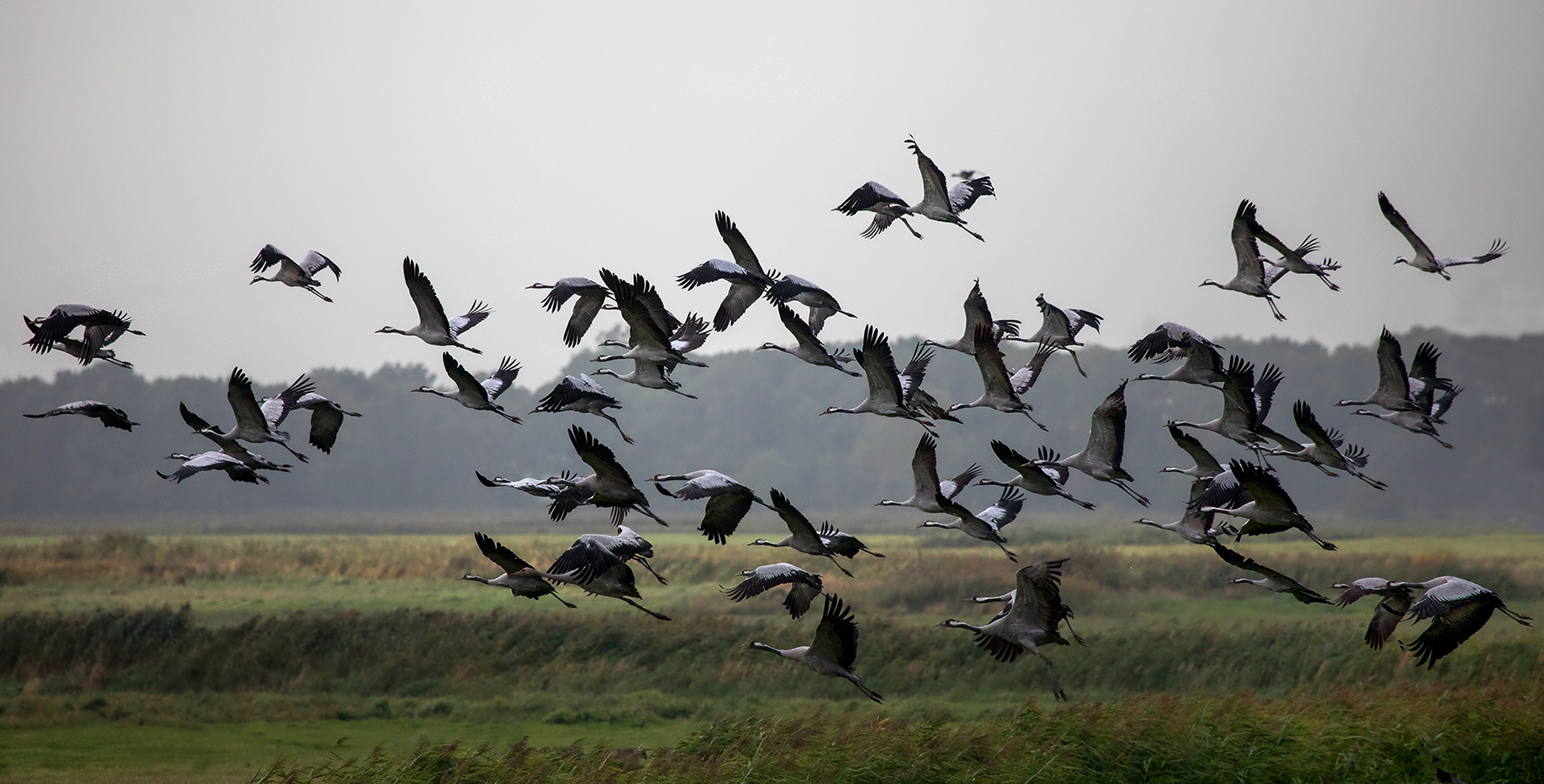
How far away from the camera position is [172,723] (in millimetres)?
34531

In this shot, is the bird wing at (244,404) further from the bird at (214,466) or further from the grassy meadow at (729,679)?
the grassy meadow at (729,679)

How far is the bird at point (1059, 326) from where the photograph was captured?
15.9 metres

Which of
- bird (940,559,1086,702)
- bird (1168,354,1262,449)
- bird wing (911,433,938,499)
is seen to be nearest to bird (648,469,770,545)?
bird wing (911,433,938,499)

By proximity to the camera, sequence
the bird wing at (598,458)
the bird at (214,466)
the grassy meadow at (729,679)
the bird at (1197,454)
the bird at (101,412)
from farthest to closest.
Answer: the grassy meadow at (729,679) → the bird at (101,412) → the bird at (214,466) → the bird at (1197,454) → the bird wing at (598,458)

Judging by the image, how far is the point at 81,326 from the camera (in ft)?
47.2

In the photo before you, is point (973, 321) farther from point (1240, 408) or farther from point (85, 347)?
point (85, 347)

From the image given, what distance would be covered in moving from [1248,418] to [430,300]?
32.3 ft

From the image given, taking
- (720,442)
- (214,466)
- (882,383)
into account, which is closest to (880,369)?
(882,383)

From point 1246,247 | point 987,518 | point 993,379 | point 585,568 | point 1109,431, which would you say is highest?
point 1246,247

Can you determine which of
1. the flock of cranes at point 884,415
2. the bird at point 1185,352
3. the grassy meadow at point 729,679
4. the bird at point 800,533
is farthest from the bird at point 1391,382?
the grassy meadow at point 729,679

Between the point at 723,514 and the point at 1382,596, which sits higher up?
the point at 723,514

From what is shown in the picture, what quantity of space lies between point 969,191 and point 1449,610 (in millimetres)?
8167

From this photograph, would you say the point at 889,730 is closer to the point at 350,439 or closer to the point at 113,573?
the point at 113,573

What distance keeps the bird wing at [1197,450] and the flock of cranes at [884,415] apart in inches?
1.5
